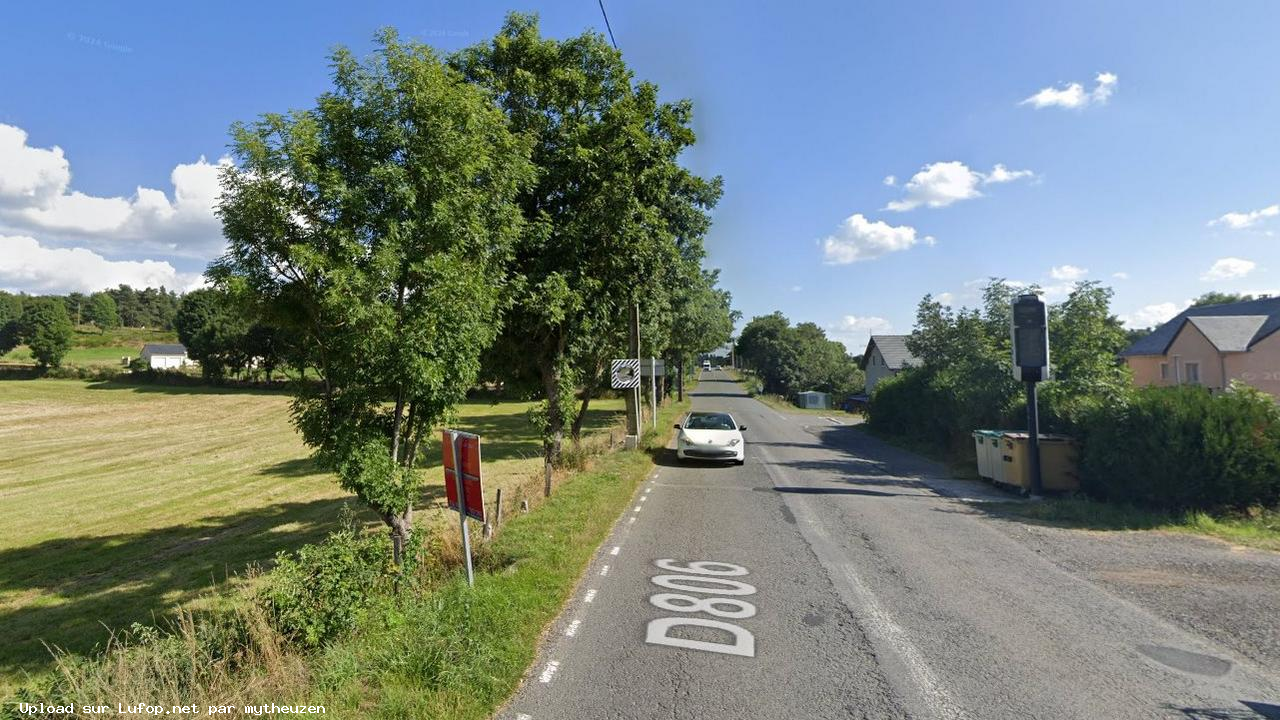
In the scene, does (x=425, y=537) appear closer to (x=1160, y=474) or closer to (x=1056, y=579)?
(x=1056, y=579)

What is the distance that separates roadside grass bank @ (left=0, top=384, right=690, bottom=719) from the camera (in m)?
4.09

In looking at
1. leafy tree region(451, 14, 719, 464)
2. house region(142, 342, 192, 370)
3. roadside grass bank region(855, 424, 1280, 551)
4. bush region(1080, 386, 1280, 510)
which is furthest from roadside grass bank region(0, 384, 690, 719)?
house region(142, 342, 192, 370)

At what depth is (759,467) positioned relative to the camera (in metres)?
16.4

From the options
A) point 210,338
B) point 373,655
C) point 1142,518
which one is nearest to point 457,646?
point 373,655

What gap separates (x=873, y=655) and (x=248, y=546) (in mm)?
12147

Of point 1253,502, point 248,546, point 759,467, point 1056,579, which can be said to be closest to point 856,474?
point 759,467

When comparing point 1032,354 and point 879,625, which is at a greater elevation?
point 1032,354

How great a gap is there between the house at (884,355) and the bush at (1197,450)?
40862mm

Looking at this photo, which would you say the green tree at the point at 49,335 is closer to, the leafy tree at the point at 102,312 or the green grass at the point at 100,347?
the green grass at the point at 100,347

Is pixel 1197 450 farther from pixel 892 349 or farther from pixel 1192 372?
pixel 892 349

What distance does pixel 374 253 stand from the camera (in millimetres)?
6691

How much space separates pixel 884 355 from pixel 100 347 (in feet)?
376

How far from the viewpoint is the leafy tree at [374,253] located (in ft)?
21.7

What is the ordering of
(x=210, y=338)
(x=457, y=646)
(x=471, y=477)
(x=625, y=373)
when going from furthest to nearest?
(x=210, y=338), (x=625, y=373), (x=471, y=477), (x=457, y=646)
